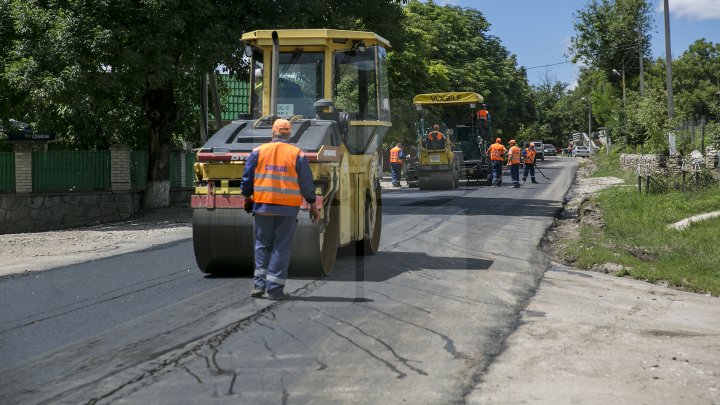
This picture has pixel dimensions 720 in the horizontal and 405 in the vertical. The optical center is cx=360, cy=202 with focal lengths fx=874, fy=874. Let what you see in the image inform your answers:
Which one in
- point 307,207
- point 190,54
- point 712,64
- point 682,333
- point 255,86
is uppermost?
point 712,64

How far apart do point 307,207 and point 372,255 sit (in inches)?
123

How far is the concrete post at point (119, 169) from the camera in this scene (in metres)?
24.6

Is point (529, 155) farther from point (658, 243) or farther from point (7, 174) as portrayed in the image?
point (658, 243)

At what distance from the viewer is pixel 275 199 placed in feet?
28.4

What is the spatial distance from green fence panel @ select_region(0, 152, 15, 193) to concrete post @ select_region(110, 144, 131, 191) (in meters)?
2.60

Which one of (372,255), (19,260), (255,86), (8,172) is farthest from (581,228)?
(8,172)

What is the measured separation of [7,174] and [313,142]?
663 inches

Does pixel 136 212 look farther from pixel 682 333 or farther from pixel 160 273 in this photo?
pixel 682 333

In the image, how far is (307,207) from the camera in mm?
9352

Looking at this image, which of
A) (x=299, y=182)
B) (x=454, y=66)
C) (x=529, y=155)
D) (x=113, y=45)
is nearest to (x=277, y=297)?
(x=299, y=182)

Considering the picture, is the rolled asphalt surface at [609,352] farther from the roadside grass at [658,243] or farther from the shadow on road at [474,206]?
the shadow on road at [474,206]

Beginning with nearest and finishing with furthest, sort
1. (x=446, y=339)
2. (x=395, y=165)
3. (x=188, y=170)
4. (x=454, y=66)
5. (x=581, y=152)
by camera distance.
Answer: (x=446, y=339) < (x=188, y=170) < (x=395, y=165) < (x=454, y=66) < (x=581, y=152)

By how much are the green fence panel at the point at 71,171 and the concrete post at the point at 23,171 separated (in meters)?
0.15

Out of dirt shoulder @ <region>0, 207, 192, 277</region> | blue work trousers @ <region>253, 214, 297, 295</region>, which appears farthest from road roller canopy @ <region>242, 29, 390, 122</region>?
dirt shoulder @ <region>0, 207, 192, 277</region>
